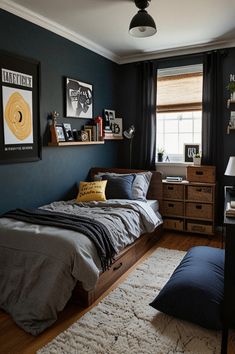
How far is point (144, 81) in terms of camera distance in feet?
14.5

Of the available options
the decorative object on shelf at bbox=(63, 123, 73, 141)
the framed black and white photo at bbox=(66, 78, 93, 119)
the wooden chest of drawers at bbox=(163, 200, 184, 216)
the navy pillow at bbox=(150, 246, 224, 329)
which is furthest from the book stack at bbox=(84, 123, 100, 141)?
the navy pillow at bbox=(150, 246, 224, 329)

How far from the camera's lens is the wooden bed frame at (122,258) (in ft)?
7.59

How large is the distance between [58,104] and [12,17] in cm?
101

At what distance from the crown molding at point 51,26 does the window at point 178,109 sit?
0.96 metres

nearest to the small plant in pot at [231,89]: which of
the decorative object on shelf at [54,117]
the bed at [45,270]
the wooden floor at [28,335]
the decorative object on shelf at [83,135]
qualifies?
the decorative object on shelf at [83,135]

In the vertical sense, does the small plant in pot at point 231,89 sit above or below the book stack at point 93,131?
above

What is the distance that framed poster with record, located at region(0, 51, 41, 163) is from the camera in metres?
2.80

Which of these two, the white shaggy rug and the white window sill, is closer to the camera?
the white shaggy rug

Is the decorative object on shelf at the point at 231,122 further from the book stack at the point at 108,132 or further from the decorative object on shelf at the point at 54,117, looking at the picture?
the decorative object on shelf at the point at 54,117

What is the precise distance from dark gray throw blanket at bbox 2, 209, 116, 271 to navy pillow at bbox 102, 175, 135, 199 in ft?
3.13

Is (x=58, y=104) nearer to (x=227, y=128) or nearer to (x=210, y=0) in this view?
(x=210, y=0)

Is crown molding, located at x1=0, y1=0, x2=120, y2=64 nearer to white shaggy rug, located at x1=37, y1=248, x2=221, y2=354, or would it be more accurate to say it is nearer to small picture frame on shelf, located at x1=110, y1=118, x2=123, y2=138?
small picture frame on shelf, located at x1=110, y1=118, x2=123, y2=138

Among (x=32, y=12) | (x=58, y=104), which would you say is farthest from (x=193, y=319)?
(x=32, y=12)

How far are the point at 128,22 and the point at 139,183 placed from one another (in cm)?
189
